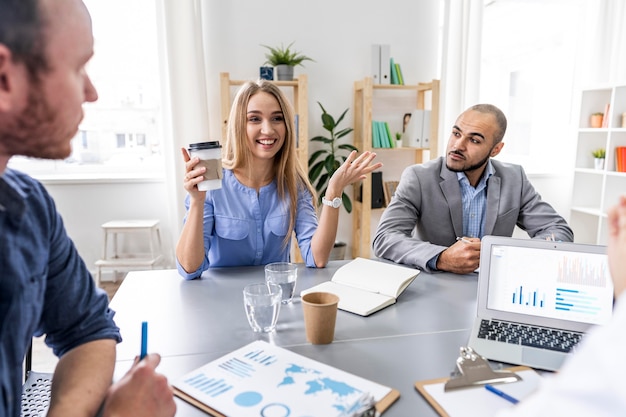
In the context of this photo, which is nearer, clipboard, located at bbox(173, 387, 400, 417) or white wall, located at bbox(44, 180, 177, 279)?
clipboard, located at bbox(173, 387, 400, 417)

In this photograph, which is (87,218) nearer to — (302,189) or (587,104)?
(302,189)

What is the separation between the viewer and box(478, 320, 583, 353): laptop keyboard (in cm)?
102

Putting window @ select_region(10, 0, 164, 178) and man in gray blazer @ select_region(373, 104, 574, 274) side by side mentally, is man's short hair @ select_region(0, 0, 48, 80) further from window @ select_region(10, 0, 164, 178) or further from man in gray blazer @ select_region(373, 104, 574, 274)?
window @ select_region(10, 0, 164, 178)

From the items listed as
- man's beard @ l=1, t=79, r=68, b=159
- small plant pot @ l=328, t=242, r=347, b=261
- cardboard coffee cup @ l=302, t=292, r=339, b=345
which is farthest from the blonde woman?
small plant pot @ l=328, t=242, r=347, b=261

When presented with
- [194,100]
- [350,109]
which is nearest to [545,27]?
[350,109]

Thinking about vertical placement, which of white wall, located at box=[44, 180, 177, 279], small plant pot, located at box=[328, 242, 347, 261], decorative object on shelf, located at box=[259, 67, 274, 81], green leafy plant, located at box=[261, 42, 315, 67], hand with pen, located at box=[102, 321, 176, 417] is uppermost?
green leafy plant, located at box=[261, 42, 315, 67]

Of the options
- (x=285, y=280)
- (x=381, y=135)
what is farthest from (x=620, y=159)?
(x=285, y=280)

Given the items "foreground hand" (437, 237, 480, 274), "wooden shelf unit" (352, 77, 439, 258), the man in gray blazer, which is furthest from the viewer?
"wooden shelf unit" (352, 77, 439, 258)

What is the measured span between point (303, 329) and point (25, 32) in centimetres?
83

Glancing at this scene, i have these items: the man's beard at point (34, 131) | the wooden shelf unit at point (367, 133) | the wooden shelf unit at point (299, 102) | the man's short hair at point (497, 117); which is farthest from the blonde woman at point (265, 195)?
the wooden shelf unit at point (367, 133)

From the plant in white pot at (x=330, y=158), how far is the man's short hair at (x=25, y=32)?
2.99m

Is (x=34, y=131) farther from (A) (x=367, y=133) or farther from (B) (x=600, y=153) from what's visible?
(B) (x=600, y=153)

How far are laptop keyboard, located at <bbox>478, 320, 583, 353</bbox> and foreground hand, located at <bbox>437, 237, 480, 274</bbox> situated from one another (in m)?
0.43

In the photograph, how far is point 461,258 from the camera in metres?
1.55
